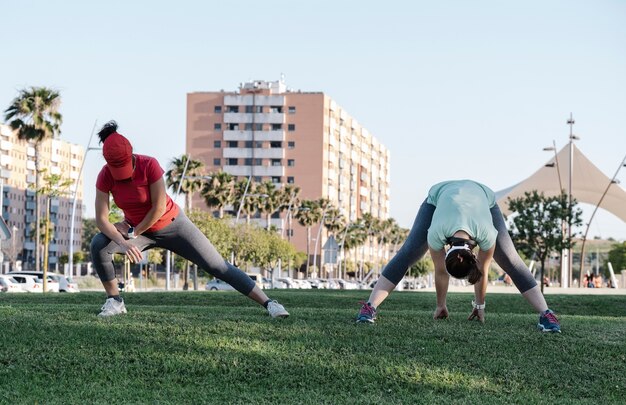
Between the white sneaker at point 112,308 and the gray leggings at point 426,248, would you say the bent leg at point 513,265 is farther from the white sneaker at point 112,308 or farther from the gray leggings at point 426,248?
the white sneaker at point 112,308

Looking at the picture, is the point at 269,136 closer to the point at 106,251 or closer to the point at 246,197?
the point at 246,197

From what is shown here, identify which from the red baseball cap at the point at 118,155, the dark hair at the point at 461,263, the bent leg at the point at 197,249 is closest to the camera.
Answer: the dark hair at the point at 461,263

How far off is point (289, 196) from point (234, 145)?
143ft

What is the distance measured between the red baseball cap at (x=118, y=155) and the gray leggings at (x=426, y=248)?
2.67 m

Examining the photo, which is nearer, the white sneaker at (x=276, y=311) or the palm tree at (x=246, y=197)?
the white sneaker at (x=276, y=311)

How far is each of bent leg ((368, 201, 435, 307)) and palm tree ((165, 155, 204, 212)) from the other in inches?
2555

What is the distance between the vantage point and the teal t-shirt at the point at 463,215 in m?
8.70

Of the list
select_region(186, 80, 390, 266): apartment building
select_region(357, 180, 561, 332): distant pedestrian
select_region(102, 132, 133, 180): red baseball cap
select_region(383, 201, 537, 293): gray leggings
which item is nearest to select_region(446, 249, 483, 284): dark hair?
select_region(357, 180, 561, 332): distant pedestrian

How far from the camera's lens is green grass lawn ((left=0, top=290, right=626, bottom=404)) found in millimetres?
6902

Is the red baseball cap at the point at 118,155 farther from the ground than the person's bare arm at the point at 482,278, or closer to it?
farther from the ground

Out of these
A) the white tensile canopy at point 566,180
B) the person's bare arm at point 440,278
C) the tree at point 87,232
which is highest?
the white tensile canopy at point 566,180

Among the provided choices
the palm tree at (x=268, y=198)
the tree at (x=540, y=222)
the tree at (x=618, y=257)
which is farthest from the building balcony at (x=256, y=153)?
the tree at (x=540, y=222)

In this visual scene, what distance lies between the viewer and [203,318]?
9227 mm

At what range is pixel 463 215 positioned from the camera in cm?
876
